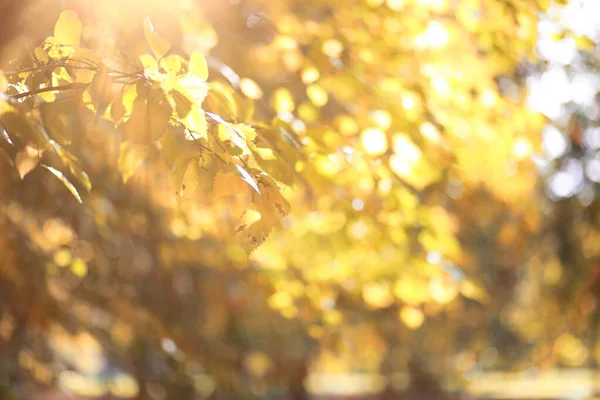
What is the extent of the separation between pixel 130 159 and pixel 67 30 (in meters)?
0.54

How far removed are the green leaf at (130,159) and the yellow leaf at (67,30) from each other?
446 mm

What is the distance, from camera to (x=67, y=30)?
6.10ft

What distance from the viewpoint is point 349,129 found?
3648 millimetres

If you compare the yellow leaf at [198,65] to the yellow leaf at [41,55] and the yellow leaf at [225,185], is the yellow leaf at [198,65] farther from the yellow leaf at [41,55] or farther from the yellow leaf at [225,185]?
the yellow leaf at [41,55]

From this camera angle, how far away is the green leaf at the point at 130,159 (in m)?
2.24

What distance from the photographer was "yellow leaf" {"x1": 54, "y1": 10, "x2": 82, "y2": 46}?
185 cm

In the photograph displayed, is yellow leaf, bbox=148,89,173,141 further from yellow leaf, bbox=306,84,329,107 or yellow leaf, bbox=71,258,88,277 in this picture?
yellow leaf, bbox=71,258,88,277

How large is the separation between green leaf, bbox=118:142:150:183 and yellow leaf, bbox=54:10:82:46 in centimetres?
45

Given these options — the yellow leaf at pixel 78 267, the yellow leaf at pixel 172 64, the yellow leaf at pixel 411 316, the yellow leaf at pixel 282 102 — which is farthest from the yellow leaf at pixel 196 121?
the yellow leaf at pixel 411 316

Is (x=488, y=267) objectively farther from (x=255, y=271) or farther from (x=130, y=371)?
(x=255, y=271)

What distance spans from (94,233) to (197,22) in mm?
1771

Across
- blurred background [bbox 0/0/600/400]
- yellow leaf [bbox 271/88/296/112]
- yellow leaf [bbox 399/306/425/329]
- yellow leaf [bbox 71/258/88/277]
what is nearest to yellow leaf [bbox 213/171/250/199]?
blurred background [bbox 0/0/600/400]

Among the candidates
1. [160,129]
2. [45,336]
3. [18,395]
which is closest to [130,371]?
[45,336]

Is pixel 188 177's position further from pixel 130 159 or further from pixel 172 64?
pixel 130 159
